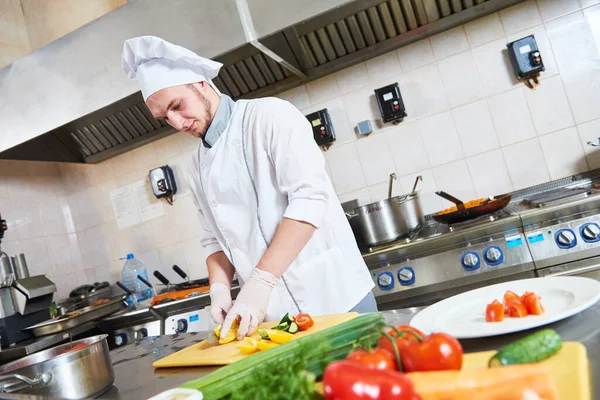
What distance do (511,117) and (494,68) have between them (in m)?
0.27

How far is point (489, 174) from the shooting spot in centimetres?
250

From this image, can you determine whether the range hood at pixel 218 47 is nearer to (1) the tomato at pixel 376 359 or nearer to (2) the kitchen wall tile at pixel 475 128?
(2) the kitchen wall tile at pixel 475 128

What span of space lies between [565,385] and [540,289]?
0.41 meters

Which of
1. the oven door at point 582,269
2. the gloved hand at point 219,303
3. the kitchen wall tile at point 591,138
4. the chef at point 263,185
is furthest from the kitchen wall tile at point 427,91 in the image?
the gloved hand at point 219,303

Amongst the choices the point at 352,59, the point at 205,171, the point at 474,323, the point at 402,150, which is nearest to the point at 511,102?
the point at 402,150

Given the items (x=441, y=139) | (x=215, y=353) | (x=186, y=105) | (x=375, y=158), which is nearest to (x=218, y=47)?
(x=186, y=105)

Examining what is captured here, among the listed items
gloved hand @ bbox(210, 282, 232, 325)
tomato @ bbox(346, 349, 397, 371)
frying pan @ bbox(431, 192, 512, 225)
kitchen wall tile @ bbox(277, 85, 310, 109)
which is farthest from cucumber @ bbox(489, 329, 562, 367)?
kitchen wall tile @ bbox(277, 85, 310, 109)

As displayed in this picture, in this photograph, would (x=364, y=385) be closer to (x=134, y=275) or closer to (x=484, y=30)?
(x=484, y=30)

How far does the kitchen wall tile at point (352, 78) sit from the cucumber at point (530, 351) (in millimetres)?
2264

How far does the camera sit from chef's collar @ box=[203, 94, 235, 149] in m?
1.50

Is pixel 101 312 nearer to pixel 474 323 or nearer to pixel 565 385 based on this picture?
pixel 474 323

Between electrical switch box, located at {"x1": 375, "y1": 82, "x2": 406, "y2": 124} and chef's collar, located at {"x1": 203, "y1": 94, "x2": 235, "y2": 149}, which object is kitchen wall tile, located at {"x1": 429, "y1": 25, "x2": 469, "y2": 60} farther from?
chef's collar, located at {"x1": 203, "y1": 94, "x2": 235, "y2": 149}

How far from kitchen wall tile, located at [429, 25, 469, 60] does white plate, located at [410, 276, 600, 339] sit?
187 centimetres

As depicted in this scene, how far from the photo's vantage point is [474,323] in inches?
32.1
